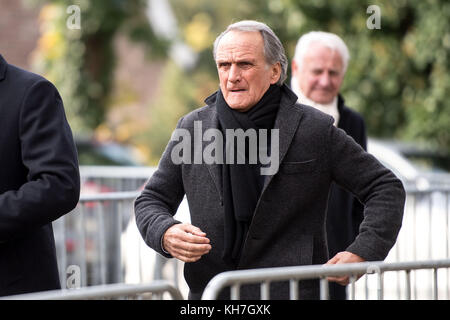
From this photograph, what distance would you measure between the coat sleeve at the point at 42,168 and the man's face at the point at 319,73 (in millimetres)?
2402

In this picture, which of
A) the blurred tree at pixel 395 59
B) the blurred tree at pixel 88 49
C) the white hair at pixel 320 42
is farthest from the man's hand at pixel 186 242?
the blurred tree at pixel 88 49

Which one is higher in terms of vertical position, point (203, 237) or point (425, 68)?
point (425, 68)

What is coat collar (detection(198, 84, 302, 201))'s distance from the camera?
3.72 meters

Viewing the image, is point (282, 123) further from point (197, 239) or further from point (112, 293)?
point (112, 293)

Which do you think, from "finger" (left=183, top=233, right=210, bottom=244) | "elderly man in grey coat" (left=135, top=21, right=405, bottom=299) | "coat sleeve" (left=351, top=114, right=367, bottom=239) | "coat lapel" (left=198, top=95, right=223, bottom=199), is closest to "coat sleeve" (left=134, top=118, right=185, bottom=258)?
"elderly man in grey coat" (left=135, top=21, right=405, bottom=299)

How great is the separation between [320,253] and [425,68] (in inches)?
467

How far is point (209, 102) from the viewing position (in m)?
3.95

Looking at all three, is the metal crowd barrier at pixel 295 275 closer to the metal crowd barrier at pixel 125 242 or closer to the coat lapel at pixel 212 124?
the coat lapel at pixel 212 124

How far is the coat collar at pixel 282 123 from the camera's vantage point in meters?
3.72

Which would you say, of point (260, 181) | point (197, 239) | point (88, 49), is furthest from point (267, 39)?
point (88, 49)

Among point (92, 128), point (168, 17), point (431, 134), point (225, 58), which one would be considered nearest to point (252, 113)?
point (225, 58)

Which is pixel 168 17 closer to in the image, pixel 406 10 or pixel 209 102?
pixel 406 10

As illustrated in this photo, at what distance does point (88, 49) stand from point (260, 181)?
17.5m

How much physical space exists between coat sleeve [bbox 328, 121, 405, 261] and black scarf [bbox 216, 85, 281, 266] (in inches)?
10.7
